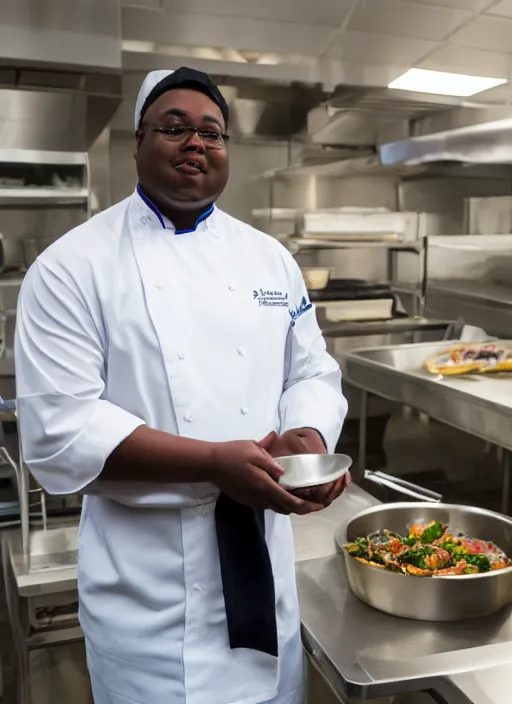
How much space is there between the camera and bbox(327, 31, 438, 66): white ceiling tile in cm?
224

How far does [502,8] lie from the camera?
2236 mm

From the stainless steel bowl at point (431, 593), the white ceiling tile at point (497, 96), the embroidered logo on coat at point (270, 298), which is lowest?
the stainless steel bowl at point (431, 593)

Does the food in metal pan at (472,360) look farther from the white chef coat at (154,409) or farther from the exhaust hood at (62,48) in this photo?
the exhaust hood at (62,48)

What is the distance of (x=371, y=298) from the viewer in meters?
2.34

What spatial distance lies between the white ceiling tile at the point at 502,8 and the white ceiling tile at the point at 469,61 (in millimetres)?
123

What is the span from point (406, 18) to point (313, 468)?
75.7 inches

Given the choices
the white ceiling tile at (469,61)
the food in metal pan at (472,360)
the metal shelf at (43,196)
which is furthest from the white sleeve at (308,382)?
the white ceiling tile at (469,61)

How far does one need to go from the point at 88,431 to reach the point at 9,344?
161cm

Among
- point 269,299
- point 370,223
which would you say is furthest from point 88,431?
point 370,223

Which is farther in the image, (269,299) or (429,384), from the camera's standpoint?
(429,384)

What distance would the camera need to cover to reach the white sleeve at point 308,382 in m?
0.95

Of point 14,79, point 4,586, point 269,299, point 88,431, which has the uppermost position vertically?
point 14,79

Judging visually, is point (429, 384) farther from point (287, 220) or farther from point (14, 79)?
point (14, 79)

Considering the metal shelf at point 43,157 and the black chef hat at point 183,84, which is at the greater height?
the metal shelf at point 43,157
